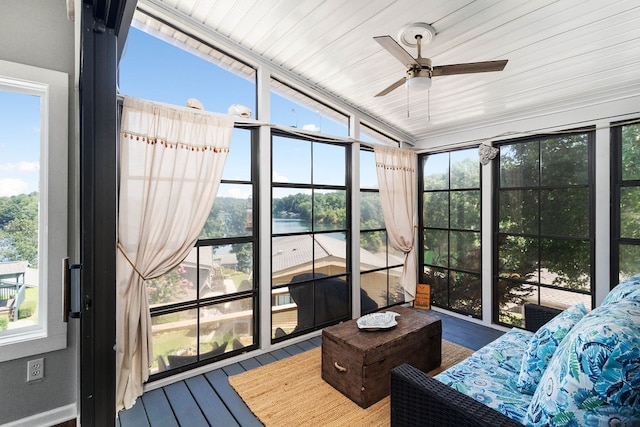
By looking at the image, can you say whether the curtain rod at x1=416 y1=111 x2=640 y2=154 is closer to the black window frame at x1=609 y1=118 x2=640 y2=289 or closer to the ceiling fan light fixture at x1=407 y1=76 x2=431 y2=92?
the black window frame at x1=609 y1=118 x2=640 y2=289

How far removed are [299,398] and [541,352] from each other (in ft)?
5.25

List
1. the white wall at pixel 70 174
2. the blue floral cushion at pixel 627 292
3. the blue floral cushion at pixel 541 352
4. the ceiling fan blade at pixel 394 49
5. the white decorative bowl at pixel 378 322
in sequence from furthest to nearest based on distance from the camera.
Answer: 1. the white decorative bowl at pixel 378 322
2. the white wall at pixel 70 174
3. the ceiling fan blade at pixel 394 49
4. the blue floral cushion at pixel 541 352
5. the blue floral cushion at pixel 627 292

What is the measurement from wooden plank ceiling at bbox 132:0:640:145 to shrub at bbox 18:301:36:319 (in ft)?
7.57

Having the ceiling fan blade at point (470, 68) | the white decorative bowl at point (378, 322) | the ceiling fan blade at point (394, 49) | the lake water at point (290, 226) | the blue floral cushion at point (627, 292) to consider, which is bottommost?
the white decorative bowl at point (378, 322)

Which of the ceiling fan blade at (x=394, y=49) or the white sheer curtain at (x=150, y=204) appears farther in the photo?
the white sheer curtain at (x=150, y=204)

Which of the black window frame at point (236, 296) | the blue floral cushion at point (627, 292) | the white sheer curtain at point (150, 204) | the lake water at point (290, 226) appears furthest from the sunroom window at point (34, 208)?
the blue floral cushion at point (627, 292)

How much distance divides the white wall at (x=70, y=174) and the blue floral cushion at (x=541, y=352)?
279 cm

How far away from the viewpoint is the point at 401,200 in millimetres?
4008

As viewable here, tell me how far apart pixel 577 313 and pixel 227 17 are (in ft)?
10.3

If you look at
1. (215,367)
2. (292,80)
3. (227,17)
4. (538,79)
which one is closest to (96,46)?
(227,17)

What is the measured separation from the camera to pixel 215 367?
266 centimetres

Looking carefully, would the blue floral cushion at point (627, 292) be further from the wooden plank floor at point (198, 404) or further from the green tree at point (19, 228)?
the green tree at point (19, 228)

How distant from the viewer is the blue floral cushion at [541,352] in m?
1.59

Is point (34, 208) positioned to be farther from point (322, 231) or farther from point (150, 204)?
point (322, 231)
